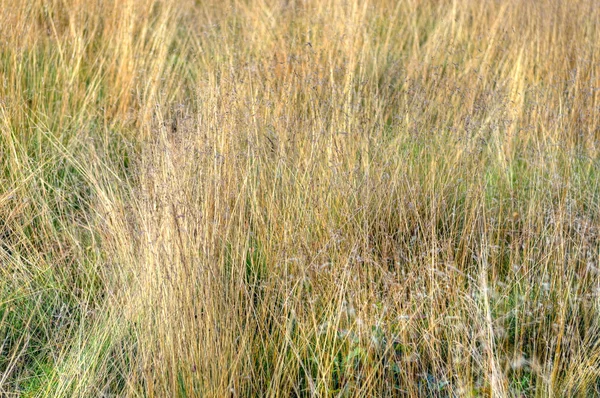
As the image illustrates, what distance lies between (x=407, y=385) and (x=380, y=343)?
16cm

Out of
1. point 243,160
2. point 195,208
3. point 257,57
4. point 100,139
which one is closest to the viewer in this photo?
point 195,208

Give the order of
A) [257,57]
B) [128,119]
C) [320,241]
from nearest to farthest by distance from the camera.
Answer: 1. [320,241]
2. [128,119]
3. [257,57]

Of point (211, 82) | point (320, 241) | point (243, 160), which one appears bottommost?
point (320, 241)

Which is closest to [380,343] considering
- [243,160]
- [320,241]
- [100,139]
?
[320,241]

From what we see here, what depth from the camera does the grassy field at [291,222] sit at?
8.41 feet

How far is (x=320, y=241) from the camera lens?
3068 millimetres

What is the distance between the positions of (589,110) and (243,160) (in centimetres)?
187

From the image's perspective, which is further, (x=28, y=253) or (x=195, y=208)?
(x=28, y=253)

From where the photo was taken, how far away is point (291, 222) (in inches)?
121

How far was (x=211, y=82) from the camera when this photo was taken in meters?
3.59

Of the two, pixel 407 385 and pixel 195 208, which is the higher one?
pixel 195 208

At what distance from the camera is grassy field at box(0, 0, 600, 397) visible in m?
2.56

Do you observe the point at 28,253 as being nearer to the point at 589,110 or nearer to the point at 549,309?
the point at 549,309

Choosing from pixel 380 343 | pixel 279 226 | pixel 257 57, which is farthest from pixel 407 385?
pixel 257 57
